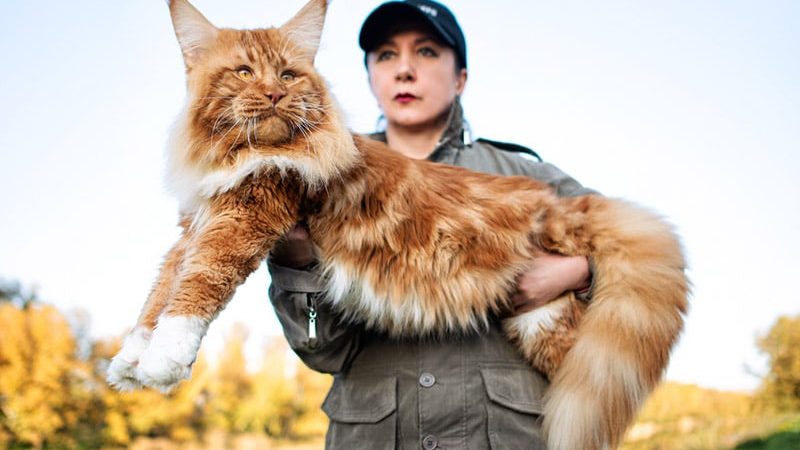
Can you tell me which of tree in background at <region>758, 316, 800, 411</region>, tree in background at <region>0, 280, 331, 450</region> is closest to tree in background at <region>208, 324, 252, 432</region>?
tree in background at <region>0, 280, 331, 450</region>

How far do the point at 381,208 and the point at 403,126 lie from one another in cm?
72

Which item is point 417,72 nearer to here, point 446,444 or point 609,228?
point 609,228

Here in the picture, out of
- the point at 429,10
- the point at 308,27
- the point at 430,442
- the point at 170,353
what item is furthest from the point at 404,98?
the point at 170,353

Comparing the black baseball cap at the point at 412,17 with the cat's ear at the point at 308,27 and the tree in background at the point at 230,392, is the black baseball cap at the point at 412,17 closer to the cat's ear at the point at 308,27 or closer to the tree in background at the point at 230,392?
the cat's ear at the point at 308,27

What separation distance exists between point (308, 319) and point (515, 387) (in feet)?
2.15

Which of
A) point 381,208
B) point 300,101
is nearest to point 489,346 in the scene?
point 381,208

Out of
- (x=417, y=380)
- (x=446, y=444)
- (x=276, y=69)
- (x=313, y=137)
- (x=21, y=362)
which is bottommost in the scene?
(x=21, y=362)

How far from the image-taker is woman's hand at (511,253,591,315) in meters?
2.05

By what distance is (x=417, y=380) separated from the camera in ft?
6.28

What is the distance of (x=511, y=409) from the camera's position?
1.88m

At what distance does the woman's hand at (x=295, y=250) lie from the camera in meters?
1.85

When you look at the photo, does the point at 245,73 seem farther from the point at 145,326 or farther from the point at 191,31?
the point at 145,326

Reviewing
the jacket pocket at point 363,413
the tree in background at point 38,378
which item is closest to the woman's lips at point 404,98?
the jacket pocket at point 363,413

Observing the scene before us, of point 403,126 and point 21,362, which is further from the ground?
point 403,126
